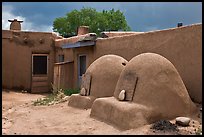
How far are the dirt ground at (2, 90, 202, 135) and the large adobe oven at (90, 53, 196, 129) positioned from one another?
0.80ft

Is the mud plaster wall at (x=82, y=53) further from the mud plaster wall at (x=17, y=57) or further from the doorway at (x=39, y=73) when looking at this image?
the mud plaster wall at (x=17, y=57)

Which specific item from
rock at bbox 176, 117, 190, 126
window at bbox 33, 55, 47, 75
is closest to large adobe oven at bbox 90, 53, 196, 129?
rock at bbox 176, 117, 190, 126

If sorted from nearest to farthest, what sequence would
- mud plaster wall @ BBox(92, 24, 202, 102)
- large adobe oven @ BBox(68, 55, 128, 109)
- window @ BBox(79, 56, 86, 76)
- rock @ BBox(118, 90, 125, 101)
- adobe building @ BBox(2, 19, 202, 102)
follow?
rock @ BBox(118, 90, 125, 101) → mud plaster wall @ BBox(92, 24, 202, 102) → adobe building @ BBox(2, 19, 202, 102) → large adobe oven @ BBox(68, 55, 128, 109) → window @ BBox(79, 56, 86, 76)

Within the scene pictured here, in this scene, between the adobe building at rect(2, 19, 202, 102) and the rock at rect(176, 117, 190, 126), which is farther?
the adobe building at rect(2, 19, 202, 102)

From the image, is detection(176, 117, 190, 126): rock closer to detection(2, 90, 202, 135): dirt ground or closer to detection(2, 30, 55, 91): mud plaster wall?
detection(2, 90, 202, 135): dirt ground

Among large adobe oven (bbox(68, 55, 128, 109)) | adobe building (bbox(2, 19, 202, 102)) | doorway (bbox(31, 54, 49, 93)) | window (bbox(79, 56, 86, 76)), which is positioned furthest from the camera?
doorway (bbox(31, 54, 49, 93))

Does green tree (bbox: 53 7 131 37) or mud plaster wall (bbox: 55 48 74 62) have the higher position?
green tree (bbox: 53 7 131 37)

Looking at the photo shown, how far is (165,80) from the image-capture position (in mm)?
7324

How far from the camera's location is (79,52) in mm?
14805

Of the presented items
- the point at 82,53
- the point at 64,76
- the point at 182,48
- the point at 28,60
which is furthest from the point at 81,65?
the point at 182,48

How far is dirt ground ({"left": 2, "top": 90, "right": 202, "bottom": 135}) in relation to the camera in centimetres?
663

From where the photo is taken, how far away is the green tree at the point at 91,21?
33.4 m

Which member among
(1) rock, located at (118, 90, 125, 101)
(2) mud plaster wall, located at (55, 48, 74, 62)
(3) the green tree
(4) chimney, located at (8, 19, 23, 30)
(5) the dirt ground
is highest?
(3) the green tree

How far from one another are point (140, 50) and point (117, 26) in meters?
25.2
